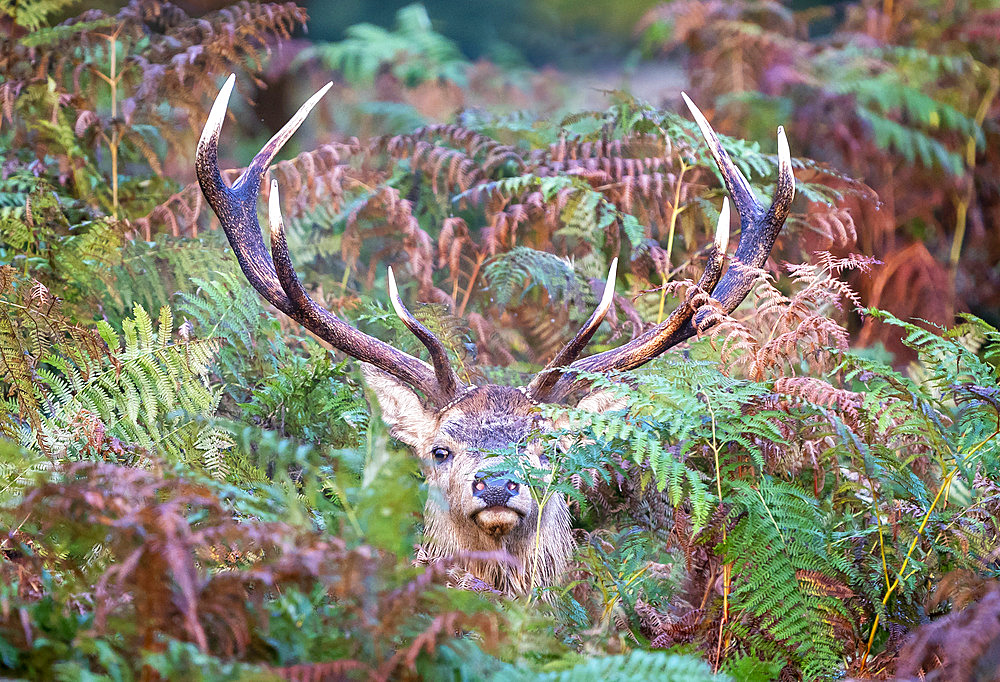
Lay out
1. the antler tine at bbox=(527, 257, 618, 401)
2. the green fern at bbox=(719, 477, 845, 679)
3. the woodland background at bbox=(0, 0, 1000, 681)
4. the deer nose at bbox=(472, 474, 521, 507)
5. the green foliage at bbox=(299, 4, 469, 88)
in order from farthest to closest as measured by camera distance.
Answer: the green foliage at bbox=(299, 4, 469, 88)
the antler tine at bbox=(527, 257, 618, 401)
the deer nose at bbox=(472, 474, 521, 507)
the green fern at bbox=(719, 477, 845, 679)
the woodland background at bbox=(0, 0, 1000, 681)

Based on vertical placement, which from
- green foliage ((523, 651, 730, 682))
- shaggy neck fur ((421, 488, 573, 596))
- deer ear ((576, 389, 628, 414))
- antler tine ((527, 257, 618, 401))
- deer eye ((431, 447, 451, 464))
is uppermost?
green foliage ((523, 651, 730, 682))

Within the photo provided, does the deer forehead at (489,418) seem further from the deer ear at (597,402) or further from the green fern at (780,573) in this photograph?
the green fern at (780,573)

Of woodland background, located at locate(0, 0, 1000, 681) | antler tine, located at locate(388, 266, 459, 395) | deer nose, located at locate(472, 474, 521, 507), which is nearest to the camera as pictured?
woodland background, located at locate(0, 0, 1000, 681)

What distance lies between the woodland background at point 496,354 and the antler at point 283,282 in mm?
231

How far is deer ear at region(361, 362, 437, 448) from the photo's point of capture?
13.6ft

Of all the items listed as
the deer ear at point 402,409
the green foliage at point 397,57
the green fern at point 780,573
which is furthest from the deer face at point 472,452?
the green foliage at point 397,57

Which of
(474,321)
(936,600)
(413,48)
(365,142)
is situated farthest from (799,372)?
(413,48)

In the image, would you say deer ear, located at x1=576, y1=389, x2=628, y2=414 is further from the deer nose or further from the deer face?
the deer nose

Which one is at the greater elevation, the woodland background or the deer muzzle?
the woodland background

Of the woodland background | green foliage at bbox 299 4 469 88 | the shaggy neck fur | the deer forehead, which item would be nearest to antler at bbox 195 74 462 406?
the deer forehead

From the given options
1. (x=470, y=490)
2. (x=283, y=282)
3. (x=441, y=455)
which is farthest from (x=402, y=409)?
(x=283, y=282)

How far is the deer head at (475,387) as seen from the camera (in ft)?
12.2

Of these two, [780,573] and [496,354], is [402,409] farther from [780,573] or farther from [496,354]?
[780,573]

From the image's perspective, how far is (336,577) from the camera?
1.89 m
